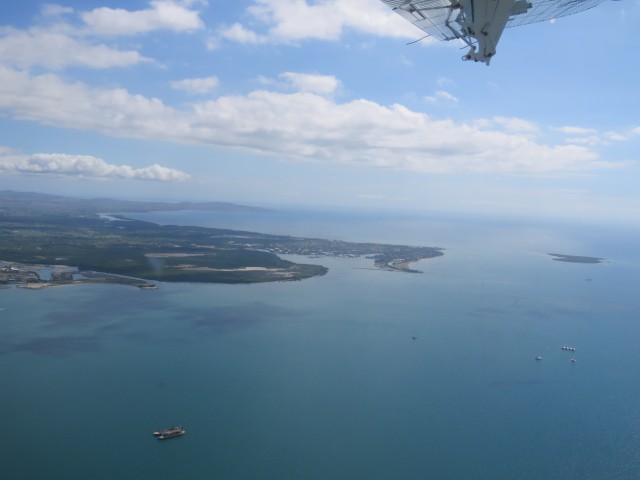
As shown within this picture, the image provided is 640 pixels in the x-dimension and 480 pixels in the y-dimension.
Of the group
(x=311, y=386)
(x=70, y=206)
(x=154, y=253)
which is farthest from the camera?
(x=70, y=206)

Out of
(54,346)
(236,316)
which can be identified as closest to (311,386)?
(236,316)

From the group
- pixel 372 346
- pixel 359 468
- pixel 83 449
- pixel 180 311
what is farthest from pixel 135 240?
pixel 359 468

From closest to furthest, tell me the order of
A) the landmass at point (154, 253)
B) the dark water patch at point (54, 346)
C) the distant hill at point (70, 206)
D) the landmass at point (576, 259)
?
1. the dark water patch at point (54, 346)
2. the landmass at point (154, 253)
3. the landmass at point (576, 259)
4. the distant hill at point (70, 206)

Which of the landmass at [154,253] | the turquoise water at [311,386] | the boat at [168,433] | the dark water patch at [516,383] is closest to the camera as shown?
the turquoise water at [311,386]

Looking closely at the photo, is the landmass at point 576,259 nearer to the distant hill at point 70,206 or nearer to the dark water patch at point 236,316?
the dark water patch at point 236,316

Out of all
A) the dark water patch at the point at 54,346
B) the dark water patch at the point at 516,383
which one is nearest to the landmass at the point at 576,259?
the dark water patch at the point at 516,383

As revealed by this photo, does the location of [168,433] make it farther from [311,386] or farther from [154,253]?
[154,253]
